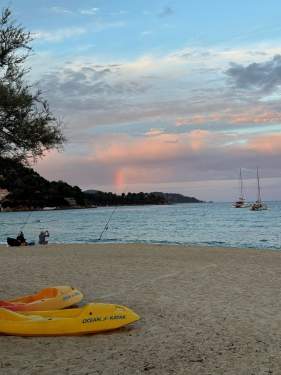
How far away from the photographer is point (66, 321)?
819 centimetres

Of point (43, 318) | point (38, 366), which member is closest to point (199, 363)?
point (38, 366)

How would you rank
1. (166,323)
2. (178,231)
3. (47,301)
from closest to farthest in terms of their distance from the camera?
(166,323) → (47,301) → (178,231)

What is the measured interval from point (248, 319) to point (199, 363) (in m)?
2.97

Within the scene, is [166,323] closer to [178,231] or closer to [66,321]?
[66,321]

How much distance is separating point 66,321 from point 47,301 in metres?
1.40

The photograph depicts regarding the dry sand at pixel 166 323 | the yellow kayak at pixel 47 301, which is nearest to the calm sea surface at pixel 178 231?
the dry sand at pixel 166 323

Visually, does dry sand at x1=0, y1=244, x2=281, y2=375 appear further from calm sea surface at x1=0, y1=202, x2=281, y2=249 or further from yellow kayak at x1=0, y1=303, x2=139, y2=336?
calm sea surface at x1=0, y1=202, x2=281, y2=249

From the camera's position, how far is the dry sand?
6609 mm

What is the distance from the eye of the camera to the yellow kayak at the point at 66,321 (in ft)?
26.3

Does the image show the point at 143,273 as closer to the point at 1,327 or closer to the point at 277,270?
the point at 277,270

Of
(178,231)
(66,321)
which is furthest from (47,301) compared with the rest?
(178,231)

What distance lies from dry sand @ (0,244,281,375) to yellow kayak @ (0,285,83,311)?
1.08m

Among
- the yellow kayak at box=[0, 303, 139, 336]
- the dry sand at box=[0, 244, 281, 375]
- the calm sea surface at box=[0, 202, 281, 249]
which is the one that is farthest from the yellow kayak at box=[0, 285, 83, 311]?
the calm sea surface at box=[0, 202, 281, 249]

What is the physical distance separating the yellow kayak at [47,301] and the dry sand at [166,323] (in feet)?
3.53
